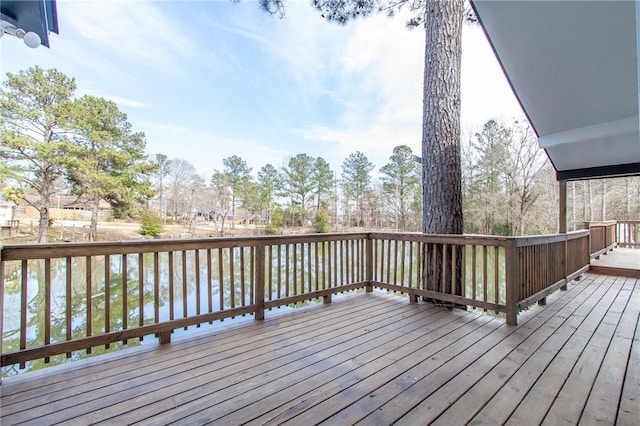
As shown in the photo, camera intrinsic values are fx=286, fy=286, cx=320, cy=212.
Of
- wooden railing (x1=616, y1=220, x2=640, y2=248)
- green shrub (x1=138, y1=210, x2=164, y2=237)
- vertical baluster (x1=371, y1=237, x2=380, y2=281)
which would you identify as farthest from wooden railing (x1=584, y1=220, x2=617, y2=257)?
green shrub (x1=138, y1=210, x2=164, y2=237)

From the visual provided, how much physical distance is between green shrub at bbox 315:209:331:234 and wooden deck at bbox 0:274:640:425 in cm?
1830

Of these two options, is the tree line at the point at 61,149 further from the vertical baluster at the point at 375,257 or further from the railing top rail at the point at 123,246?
the vertical baluster at the point at 375,257

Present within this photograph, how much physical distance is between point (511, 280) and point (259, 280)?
8.94 ft

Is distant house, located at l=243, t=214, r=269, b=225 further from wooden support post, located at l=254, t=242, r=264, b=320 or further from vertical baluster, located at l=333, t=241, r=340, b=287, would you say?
wooden support post, located at l=254, t=242, r=264, b=320

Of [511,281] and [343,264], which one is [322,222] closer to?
[343,264]

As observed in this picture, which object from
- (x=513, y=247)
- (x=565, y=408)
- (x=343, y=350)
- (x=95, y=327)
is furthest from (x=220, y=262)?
(x=95, y=327)

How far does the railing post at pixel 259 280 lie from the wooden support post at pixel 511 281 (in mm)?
2642

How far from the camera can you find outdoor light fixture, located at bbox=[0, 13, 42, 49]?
1.79 metres

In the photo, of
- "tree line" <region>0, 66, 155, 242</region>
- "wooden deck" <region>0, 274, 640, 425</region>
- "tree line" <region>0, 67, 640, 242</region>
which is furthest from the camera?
"tree line" <region>0, 67, 640, 242</region>

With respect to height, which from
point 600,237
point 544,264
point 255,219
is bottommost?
point 544,264

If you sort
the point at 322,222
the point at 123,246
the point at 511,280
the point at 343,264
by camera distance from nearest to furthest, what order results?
the point at 123,246 < the point at 511,280 < the point at 343,264 < the point at 322,222

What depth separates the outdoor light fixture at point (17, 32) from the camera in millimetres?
1792

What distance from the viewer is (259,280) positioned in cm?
311

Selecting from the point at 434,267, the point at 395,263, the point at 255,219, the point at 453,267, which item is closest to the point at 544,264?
the point at 453,267
